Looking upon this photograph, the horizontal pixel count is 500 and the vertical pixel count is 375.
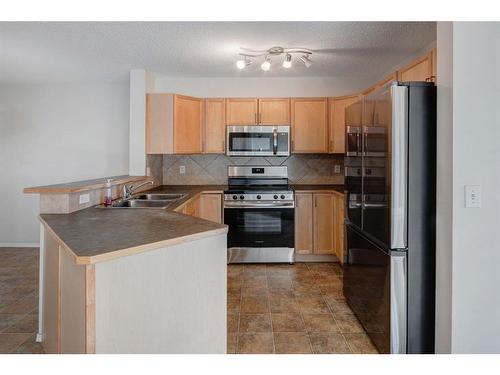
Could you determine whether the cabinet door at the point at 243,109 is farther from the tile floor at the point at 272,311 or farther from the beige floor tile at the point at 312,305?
the beige floor tile at the point at 312,305

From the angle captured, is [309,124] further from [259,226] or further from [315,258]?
[315,258]

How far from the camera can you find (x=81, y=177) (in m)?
4.84

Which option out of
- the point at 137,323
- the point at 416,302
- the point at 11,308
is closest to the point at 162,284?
the point at 137,323

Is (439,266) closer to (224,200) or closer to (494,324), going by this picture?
(494,324)

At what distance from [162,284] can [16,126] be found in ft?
14.8

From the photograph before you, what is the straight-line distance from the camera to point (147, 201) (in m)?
3.20

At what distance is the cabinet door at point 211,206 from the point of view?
13.4 feet

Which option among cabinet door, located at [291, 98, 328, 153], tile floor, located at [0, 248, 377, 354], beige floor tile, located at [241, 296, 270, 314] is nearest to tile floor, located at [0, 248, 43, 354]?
tile floor, located at [0, 248, 377, 354]

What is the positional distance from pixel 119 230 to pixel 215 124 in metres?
2.81

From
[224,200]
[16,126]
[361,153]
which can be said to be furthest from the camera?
[16,126]

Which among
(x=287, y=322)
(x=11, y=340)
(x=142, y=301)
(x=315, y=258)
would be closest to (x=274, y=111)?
(x=315, y=258)

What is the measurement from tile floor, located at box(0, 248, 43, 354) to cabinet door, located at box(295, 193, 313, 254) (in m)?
2.70

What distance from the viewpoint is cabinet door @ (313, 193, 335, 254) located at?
161 inches

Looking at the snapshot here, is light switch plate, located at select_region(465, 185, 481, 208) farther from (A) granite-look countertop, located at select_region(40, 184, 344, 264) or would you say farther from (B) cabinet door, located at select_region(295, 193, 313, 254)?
(B) cabinet door, located at select_region(295, 193, 313, 254)
